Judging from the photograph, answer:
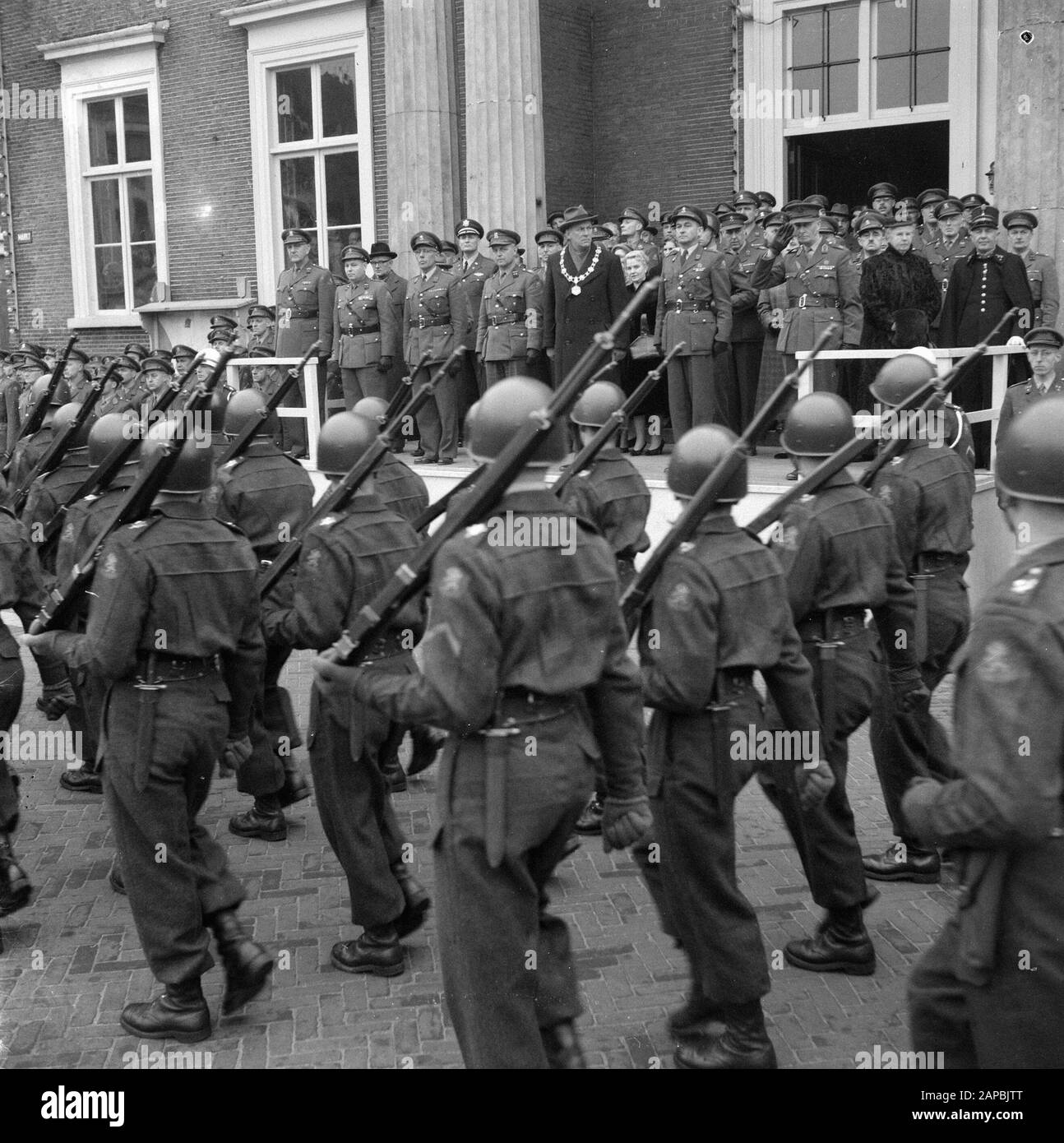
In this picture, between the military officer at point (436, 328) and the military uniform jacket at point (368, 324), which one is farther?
the military uniform jacket at point (368, 324)

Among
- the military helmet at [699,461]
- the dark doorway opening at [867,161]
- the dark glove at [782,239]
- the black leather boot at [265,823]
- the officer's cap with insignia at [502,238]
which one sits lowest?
the black leather boot at [265,823]

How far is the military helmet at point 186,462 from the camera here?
471cm

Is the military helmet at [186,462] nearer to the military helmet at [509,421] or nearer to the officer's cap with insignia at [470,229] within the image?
the military helmet at [509,421]

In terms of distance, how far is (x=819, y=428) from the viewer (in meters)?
5.39

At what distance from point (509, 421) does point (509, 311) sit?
28.4ft

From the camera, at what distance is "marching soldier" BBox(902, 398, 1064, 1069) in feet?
9.38

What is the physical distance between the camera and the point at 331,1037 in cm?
462

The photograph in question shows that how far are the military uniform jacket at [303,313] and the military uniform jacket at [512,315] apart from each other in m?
2.41

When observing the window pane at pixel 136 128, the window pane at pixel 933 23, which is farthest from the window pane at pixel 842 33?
the window pane at pixel 136 128

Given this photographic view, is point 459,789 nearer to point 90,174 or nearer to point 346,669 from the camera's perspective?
point 346,669

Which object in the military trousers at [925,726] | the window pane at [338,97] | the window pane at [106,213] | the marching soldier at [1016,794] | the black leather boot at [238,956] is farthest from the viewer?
the window pane at [106,213]

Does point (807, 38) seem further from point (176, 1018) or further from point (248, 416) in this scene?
point (176, 1018)

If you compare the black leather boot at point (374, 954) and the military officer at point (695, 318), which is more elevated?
the military officer at point (695, 318)

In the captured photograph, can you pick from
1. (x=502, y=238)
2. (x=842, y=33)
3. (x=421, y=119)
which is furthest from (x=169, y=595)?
(x=842, y=33)
